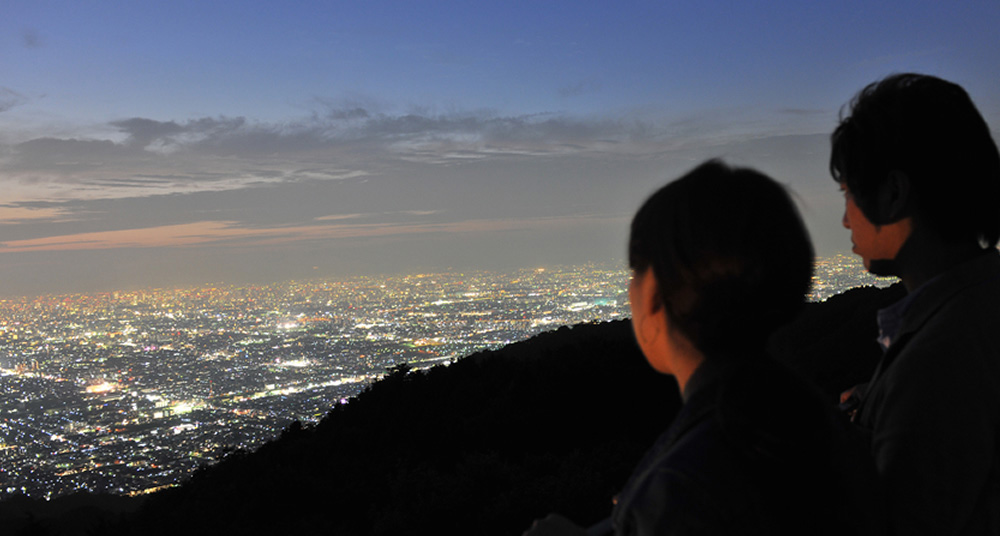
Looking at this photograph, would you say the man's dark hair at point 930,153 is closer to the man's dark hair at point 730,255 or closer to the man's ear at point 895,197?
the man's ear at point 895,197

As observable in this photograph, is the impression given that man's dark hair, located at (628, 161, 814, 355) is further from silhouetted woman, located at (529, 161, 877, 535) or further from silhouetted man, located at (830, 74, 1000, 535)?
silhouetted man, located at (830, 74, 1000, 535)

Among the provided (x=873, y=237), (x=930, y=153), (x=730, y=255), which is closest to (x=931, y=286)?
(x=873, y=237)

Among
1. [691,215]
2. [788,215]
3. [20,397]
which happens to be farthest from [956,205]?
[20,397]

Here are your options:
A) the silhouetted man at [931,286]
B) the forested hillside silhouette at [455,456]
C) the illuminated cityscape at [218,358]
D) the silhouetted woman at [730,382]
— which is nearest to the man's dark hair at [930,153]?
the silhouetted man at [931,286]

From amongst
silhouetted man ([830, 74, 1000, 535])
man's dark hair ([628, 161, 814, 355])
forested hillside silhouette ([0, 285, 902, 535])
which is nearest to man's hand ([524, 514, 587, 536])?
man's dark hair ([628, 161, 814, 355])

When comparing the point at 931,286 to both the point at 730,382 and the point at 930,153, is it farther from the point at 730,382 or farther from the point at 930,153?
the point at 730,382

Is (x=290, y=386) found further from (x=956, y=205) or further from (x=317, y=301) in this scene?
(x=317, y=301)
